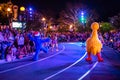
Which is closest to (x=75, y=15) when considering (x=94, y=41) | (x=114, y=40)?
(x=114, y=40)

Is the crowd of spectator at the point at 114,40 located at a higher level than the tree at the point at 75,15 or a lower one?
lower

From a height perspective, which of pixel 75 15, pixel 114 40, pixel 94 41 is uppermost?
pixel 75 15

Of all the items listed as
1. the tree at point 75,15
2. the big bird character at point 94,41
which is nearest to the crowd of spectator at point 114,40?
the big bird character at point 94,41

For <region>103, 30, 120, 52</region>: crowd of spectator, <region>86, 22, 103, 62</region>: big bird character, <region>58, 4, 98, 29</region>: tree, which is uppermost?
<region>58, 4, 98, 29</region>: tree

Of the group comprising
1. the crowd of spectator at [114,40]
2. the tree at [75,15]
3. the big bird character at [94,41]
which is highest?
the tree at [75,15]

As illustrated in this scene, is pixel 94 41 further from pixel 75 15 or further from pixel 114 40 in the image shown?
pixel 75 15

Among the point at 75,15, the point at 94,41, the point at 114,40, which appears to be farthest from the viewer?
the point at 75,15

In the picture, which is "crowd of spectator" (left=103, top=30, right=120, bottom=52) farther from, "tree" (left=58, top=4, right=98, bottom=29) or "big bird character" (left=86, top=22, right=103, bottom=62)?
"tree" (left=58, top=4, right=98, bottom=29)

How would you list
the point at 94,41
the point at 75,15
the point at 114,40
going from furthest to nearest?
the point at 75,15, the point at 114,40, the point at 94,41

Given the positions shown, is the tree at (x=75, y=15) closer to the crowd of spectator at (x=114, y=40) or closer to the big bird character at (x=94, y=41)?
the crowd of spectator at (x=114, y=40)

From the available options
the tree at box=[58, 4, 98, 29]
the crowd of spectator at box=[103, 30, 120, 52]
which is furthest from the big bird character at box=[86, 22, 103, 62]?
the tree at box=[58, 4, 98, 29]

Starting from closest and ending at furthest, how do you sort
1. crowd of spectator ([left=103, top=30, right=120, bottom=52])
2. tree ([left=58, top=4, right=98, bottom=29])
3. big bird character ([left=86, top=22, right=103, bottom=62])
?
big bird character ([left=86, top=22, right=103, bottom=62]) → crowd of spectator ([left=103, top=30, right=120, bottom=52]) → tree ([left=58, top=4, right=98, bottom=29])

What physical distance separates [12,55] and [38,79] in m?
9.01

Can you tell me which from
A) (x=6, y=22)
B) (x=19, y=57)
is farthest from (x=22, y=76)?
(x=6, y=22)
